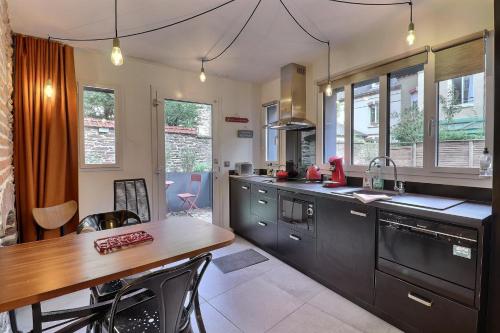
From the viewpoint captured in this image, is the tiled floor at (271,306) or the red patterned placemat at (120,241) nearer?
Answer: the red patterned placemat at (120,241)

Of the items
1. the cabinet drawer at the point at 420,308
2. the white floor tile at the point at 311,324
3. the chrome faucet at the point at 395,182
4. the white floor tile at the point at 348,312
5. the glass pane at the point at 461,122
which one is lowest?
the white floor tile at the point at 311,324

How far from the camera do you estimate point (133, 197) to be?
10.1 ft

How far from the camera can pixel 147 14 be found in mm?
2283

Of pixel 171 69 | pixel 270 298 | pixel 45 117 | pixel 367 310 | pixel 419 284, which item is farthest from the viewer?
pixel 171 69

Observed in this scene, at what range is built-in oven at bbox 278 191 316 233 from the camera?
257 centimetres

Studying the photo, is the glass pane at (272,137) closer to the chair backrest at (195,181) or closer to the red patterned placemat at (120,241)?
the chair backrest at (195,181)

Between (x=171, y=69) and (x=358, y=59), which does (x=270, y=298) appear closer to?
(x=358, y=59)

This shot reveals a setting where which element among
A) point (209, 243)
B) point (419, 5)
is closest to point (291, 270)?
point (209, 243)

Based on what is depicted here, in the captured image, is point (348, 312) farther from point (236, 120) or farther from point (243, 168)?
point (236, 120)

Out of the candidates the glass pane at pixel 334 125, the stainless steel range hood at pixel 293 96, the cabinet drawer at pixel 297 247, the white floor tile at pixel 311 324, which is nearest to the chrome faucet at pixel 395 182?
the glass pane at pixel 334 125

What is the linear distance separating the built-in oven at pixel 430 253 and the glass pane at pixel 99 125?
3.14 metres

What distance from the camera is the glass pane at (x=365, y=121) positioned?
2.73 m

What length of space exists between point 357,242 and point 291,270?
3.21 feet

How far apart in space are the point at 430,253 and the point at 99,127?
3.57 metres
